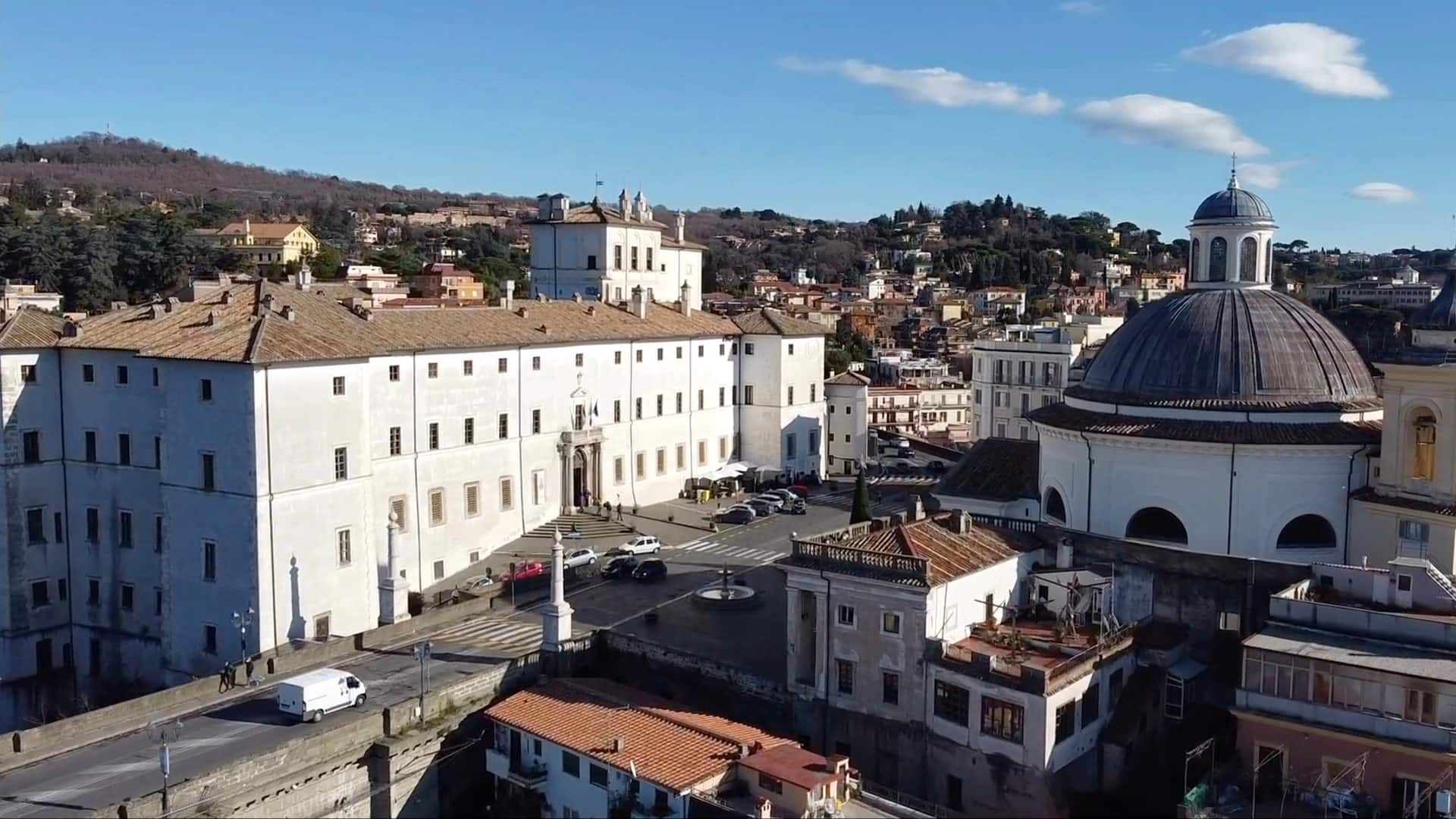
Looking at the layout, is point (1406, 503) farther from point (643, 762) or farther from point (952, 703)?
point (643, 762)

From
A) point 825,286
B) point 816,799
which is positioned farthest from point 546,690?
point 825,286

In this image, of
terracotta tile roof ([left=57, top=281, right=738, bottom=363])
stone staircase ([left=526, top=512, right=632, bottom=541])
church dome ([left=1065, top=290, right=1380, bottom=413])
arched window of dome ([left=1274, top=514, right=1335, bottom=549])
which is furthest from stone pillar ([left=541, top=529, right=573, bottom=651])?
arched window of dome ([left=1274, top=514, right=1335, bottom=549])

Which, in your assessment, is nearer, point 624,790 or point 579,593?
point 624,790

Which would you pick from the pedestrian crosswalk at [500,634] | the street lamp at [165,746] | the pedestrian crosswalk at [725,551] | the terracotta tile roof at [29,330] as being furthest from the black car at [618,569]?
the terracotta tile roof at [29,330]

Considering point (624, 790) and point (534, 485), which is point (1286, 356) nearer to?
point (624, 790)

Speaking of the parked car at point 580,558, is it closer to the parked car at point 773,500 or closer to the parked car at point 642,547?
the parked car at point 642,547
